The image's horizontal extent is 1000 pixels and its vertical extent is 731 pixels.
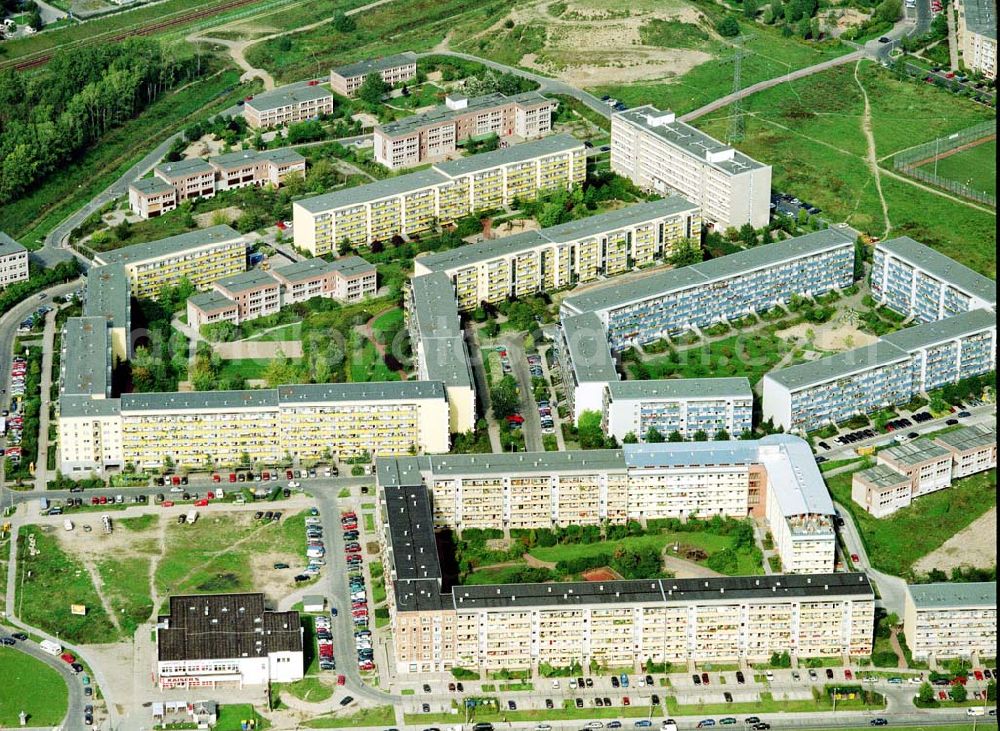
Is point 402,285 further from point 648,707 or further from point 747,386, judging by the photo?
point 648,707

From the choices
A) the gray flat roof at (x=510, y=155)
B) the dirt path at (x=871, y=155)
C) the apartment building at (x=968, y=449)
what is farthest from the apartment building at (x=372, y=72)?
the apartment building at (x=968, y=449)

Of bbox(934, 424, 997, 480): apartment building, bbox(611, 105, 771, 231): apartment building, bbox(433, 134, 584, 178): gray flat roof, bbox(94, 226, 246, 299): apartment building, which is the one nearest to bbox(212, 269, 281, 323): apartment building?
bbox(94, 226, 246, 299): apartment building

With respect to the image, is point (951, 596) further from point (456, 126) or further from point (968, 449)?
point (456, 126)

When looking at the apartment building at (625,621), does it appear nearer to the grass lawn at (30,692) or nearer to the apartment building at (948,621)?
the apartment building at (948,621)

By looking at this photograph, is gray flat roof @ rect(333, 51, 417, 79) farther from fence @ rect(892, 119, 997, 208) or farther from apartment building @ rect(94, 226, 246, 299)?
fence @ rect(892, 119, 997, 208)

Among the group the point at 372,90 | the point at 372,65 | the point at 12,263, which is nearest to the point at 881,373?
the point at 12,263

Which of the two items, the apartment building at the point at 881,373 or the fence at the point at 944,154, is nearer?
the apartment building at the point at 881,373

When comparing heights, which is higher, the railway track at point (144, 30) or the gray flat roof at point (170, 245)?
the gray flat roof at point (170, 245)
